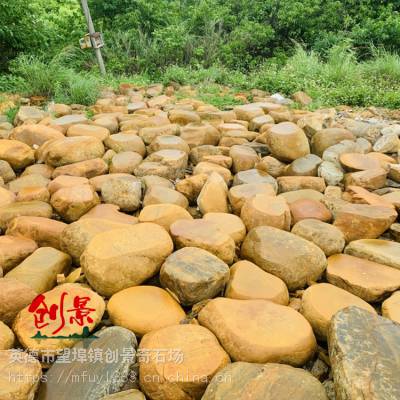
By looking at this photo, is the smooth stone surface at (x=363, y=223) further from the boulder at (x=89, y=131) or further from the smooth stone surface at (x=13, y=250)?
the boulder at (x=89, y=131)

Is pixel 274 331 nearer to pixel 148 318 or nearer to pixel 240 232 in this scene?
pixel 148 318

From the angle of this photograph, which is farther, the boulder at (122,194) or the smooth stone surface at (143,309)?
the boulder at (122,194)

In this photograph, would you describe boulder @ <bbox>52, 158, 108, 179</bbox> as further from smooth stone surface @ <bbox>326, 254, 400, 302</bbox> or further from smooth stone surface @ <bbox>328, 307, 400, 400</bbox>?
smooth stone surface @ <bbox>328, 307, 400, 400</bbox>

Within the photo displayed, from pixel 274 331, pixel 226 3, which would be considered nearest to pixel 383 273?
pixel 274 331

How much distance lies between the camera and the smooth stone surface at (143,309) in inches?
65.1

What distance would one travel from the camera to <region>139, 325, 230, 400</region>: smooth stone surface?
1.41 meters

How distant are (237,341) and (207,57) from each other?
586 cm

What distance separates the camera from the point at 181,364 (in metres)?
1.45

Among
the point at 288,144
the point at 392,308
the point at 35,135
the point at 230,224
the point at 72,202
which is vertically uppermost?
the point at 35,135

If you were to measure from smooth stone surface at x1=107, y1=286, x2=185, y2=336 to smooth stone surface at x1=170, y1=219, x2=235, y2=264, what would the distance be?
0.98 feet

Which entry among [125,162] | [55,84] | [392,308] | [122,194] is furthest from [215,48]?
[392,308]

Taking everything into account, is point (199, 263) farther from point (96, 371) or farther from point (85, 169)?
point (85, 169)

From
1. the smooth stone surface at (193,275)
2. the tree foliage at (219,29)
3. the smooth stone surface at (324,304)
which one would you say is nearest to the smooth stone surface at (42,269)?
the smooth stone surface at (193,275)

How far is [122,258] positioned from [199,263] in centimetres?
34
